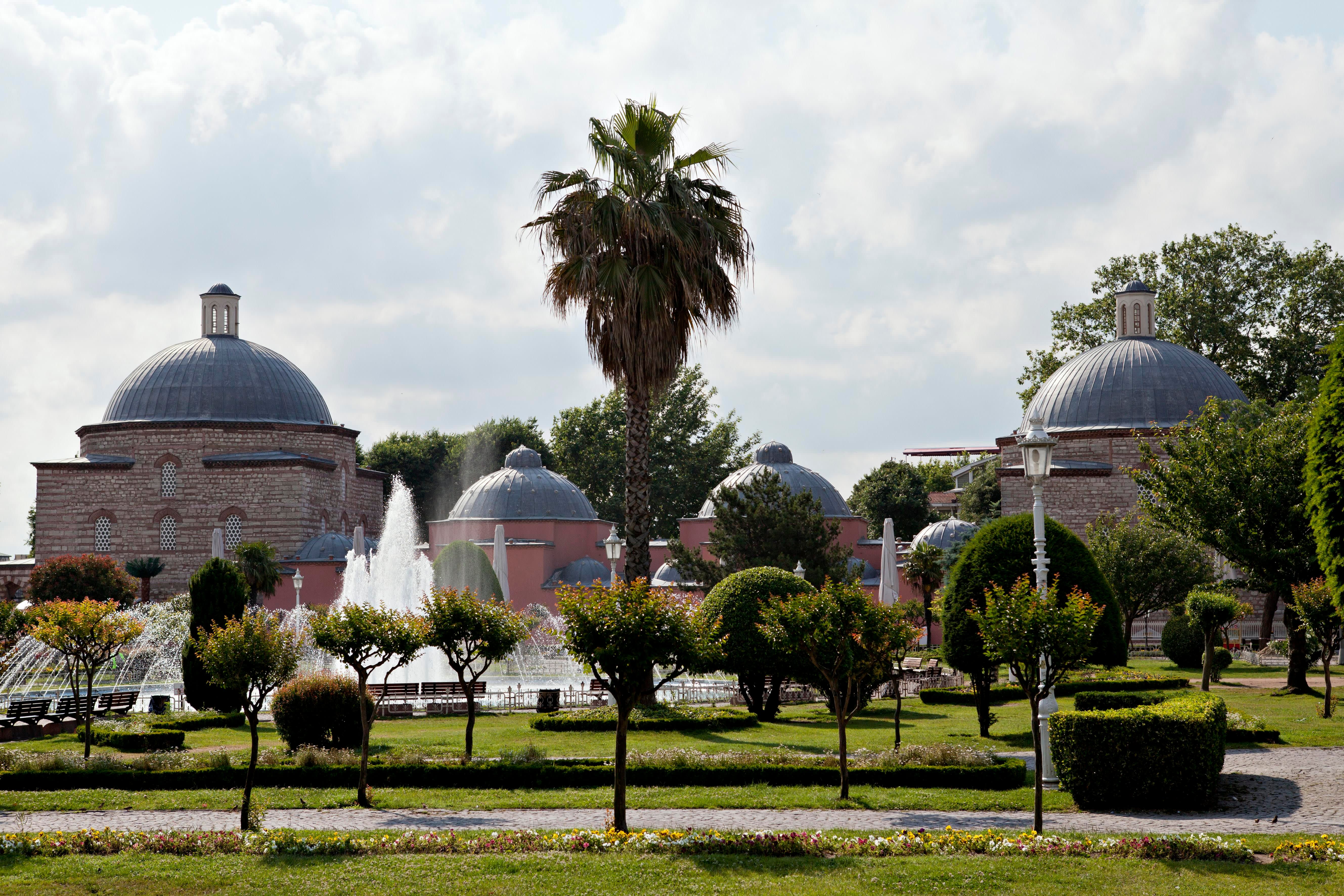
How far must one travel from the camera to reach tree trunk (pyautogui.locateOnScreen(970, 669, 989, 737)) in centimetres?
1728

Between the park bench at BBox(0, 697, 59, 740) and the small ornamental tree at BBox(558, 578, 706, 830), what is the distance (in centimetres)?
1380

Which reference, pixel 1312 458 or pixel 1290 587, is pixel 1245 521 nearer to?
pixel 1290 587

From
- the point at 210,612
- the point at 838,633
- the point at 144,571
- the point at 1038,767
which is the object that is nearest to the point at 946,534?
the point at 144,571

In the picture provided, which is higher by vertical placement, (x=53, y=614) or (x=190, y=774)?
(x=53, y=614)

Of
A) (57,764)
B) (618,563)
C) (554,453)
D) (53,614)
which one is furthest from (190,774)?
(554,453)

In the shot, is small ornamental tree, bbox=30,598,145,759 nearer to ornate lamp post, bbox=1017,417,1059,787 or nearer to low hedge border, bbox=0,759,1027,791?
low hedge border, bbox=0,759,1027,791

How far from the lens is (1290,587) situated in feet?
71.6

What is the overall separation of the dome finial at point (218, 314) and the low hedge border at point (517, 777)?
3746 cm

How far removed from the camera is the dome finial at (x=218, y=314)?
4881 cm

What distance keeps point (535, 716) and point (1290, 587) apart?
13.7 meters

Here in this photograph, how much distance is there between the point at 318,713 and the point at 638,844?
297 inches

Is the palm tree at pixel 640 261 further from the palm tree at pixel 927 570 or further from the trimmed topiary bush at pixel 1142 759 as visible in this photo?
the palm tree at pixel 927 570

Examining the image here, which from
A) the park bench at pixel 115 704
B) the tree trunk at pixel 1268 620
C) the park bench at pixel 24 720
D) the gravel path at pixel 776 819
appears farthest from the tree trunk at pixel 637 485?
the tree trunk at pixel 1268 620

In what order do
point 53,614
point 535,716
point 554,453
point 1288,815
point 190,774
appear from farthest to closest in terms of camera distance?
point 554,453
point 535,716
point 53,614
point 190,774
point 1288,815
